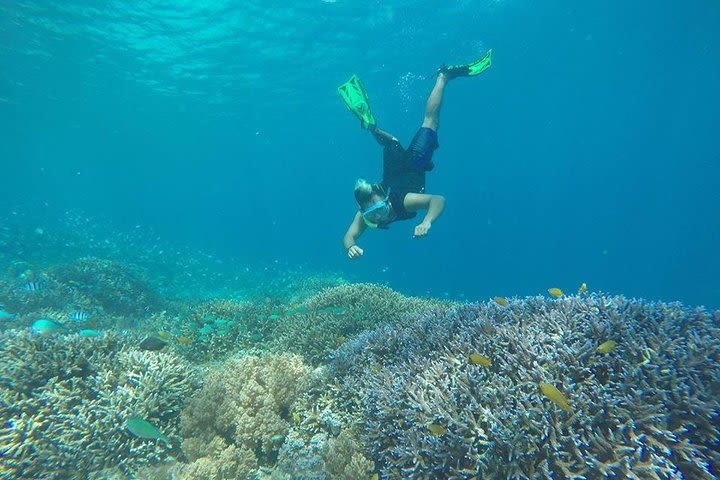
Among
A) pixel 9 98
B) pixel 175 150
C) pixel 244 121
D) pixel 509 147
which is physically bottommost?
pixel 9 98

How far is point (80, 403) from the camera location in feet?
16.8

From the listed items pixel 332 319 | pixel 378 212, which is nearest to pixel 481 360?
pixel 332 319

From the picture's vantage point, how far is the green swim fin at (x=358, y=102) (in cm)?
1066

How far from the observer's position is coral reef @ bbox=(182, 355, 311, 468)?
15.1 feet

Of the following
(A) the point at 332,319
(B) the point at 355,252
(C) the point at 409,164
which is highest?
(C) the point at 409,164

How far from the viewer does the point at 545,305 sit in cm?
505

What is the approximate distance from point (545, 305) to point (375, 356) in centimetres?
250

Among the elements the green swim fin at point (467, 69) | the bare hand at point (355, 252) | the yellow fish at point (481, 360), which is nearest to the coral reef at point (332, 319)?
the bare hand at point (355, 252)

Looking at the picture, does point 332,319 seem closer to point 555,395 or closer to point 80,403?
point 80,403

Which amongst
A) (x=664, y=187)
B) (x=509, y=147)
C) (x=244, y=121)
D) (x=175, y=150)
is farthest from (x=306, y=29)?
(x=664, y=187)

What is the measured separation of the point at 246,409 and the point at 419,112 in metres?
53.1

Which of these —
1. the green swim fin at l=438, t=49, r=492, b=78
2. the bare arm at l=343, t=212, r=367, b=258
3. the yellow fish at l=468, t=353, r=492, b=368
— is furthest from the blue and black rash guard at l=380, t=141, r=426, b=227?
the yellow fish at l=468, t=353, r=492, b=368

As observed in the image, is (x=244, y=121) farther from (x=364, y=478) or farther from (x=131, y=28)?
(x=364, y=478)

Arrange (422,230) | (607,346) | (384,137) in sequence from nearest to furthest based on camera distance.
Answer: (607,346)
(422,230)
(384,137)
